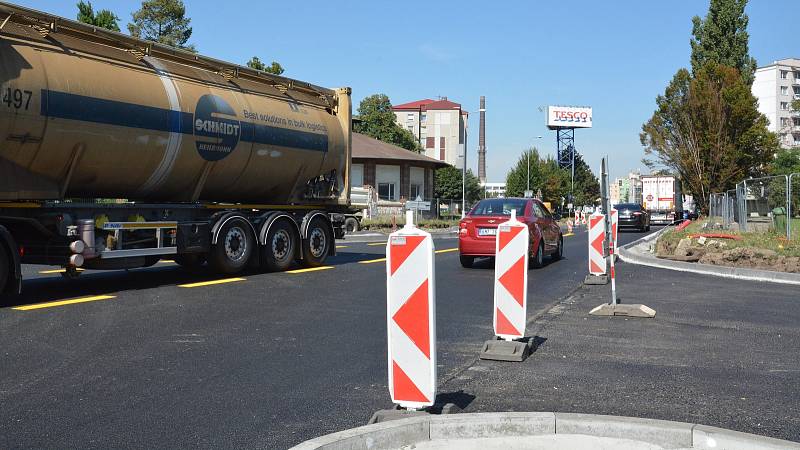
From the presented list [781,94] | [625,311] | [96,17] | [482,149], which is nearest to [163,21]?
[96,17]

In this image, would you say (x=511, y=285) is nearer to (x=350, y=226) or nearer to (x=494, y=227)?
(x=494, y=227)

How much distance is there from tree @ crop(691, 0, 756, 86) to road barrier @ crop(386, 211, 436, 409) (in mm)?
40587

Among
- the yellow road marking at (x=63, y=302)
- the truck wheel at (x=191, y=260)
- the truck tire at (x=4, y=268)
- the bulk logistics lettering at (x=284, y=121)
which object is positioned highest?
the bulk logistics lettering at (x=284, y=121)

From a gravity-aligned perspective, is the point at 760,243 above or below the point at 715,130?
below

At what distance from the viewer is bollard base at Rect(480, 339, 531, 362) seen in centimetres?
693

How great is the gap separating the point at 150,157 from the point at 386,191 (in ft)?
153

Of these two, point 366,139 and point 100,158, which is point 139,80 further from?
point 366,139

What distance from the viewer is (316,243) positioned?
16.1 metres

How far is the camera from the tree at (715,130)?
3653cm

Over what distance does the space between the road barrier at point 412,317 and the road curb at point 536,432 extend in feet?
1.07

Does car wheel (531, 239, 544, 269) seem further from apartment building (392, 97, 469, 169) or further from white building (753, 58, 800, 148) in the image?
white building (753, 58, 800, 148)

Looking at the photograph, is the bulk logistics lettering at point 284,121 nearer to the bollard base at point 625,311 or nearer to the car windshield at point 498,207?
the car windshield at point 498,207

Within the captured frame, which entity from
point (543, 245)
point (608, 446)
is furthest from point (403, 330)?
point (543, 245)

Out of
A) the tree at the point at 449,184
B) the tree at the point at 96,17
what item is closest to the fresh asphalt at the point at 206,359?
the tree at the point at 96,17
